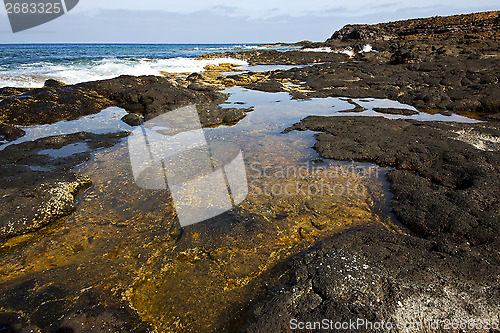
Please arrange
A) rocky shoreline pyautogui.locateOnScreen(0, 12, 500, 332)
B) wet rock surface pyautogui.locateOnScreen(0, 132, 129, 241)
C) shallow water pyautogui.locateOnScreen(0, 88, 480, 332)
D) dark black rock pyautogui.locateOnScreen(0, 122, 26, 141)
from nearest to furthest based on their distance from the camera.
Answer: rocky shoreline pyautogui.locateOnScreen(0, 12, 500, 332) < shallow water pyautogui.locateOnScreen(0, 88, 480, 332) < wet rock surface pyautogui.locateOnScreen(0, 132, 129, 241) < dark black rock pyautogui.locateOnScreen(0, 122, 26, 141)

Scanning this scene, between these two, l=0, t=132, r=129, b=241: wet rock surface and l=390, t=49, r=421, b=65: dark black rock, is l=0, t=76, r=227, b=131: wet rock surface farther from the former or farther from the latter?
l=390, t=49, r=421, b=65: dark black rock

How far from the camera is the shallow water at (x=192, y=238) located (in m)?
2.34

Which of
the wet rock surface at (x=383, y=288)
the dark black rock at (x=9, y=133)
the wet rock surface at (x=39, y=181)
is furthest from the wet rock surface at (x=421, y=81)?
the dark black rock at (x=9, y=133)

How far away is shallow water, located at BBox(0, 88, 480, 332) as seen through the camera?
234 centimetres

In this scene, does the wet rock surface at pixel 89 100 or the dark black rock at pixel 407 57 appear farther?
the dark black rock at pixel 407 57

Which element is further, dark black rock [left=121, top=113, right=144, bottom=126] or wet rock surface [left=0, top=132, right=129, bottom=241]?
dark black rock [left=121, top=113, right=144, bottom=126]

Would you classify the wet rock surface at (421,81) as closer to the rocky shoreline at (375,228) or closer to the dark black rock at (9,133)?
the rocky shoreline at (375,228)

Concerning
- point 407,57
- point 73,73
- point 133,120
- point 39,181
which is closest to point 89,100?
point 133,120

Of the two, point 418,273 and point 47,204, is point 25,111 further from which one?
point 418,273

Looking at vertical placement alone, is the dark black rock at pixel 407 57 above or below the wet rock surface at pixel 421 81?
above

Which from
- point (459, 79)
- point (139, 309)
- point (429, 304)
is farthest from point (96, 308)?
point (459, 79)

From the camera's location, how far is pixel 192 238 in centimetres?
306

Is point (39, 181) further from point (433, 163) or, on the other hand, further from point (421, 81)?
point (421, 81)

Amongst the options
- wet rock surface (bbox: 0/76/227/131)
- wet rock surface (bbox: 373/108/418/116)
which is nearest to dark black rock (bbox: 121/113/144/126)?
wet rock surface (bbox: 0/76/227/131)
